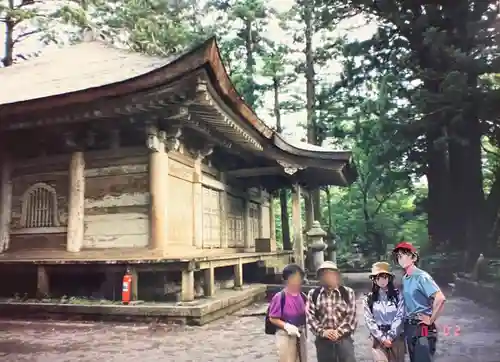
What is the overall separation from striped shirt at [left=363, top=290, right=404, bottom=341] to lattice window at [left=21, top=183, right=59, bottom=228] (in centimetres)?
844

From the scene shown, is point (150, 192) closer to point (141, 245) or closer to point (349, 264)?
point (141, 245)

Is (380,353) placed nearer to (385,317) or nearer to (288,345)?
(385,317)

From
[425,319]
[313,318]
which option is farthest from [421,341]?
[313,318]

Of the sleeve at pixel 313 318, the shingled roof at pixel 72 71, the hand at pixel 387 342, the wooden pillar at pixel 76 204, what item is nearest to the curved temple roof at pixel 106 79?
the shingled roof at pixel 72 71

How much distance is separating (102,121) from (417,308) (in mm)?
7658

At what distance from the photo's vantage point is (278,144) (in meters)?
12.8

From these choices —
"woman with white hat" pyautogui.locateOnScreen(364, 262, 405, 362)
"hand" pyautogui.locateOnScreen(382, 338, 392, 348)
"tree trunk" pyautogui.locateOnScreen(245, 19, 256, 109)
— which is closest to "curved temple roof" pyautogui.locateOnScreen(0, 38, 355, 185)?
"woman with white hat" pyautogui.locateOnScreen(364, 262, 405, 362)

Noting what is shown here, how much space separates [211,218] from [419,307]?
9453 millimetres

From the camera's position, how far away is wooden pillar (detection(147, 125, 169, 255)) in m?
9.53

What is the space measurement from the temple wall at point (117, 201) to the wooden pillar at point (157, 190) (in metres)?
0.33

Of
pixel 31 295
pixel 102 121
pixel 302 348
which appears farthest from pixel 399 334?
pixel 31 295

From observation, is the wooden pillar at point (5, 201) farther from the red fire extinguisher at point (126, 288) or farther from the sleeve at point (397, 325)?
the sleeve at point (397, 325)

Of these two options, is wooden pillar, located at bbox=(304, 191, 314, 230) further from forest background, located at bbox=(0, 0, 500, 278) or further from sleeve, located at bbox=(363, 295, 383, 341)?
sleeve, located at bbox=(363, 295, 383, 341)

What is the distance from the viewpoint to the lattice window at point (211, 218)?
1243cm
